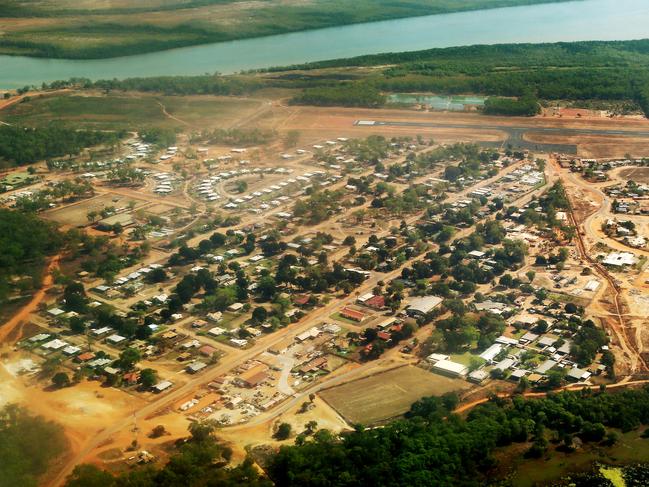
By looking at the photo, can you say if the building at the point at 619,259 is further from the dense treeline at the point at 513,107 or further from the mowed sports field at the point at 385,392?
the dense treeline at the point at 513,107

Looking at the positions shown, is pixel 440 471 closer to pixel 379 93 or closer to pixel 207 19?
pixel 379 93

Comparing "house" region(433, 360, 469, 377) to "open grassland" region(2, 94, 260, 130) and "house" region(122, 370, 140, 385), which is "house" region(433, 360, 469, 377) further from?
"open grassland" region(2, 94, 260, 130)

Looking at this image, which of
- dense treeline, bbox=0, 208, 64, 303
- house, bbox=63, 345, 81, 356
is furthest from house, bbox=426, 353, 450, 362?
dense treeline, bbox=0, 208, 64, 303

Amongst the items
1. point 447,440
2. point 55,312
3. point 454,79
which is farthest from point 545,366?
point 454,79

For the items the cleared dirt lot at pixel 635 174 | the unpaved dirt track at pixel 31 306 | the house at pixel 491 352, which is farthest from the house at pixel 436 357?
the cleared dirt lot at pixel 635 174

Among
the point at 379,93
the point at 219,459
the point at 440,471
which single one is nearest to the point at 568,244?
the point at 440,471

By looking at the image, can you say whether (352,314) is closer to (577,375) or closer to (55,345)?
(577,375)

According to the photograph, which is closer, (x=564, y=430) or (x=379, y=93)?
(x=564, y=430)
